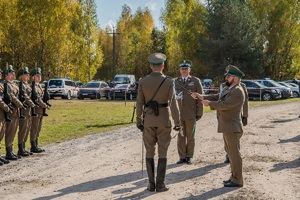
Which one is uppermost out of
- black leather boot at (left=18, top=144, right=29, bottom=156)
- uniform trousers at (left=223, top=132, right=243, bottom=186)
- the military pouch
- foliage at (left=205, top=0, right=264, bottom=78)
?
foliage at (left=205, top=0, right=264, bottom=78)

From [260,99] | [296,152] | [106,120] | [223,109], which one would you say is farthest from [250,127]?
[260,99]

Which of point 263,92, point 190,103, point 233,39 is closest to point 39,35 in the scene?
point 233,39

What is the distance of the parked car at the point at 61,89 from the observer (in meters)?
37.8

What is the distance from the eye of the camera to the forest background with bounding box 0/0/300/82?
145ft

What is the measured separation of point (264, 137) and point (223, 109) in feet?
21.0

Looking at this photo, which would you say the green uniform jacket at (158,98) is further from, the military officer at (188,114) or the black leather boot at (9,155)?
the black leather boot at (9,155)

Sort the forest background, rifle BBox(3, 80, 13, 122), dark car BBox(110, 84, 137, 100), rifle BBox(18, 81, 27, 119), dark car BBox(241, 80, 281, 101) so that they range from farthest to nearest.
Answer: the forest background → dark car BBox(110, 84, 137, 100) → dark car BBox(241, 80, 281, 101) → rifle BBox(18, 81, 27, 119) → rifle BBox(3, 80, 13, 122)

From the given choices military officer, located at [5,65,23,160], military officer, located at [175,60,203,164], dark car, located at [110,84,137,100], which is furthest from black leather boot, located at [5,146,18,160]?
dark car, located at [110,84,137,100]

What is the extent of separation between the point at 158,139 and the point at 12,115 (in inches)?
172

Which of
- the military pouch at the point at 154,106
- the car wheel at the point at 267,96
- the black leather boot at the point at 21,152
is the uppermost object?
the military pouch at the point at 154,106

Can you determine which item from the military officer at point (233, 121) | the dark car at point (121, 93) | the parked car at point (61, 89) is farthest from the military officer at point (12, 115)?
the parked car at point (61, 89)

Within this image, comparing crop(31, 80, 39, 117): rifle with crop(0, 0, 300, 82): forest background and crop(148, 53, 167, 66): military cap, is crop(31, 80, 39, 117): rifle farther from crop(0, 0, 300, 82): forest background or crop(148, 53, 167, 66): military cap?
crop(0, 0, 300, 82): forest background

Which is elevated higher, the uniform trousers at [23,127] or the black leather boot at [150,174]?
the uniform trousers at [23,127]

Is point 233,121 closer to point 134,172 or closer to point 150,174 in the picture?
point 150,174
